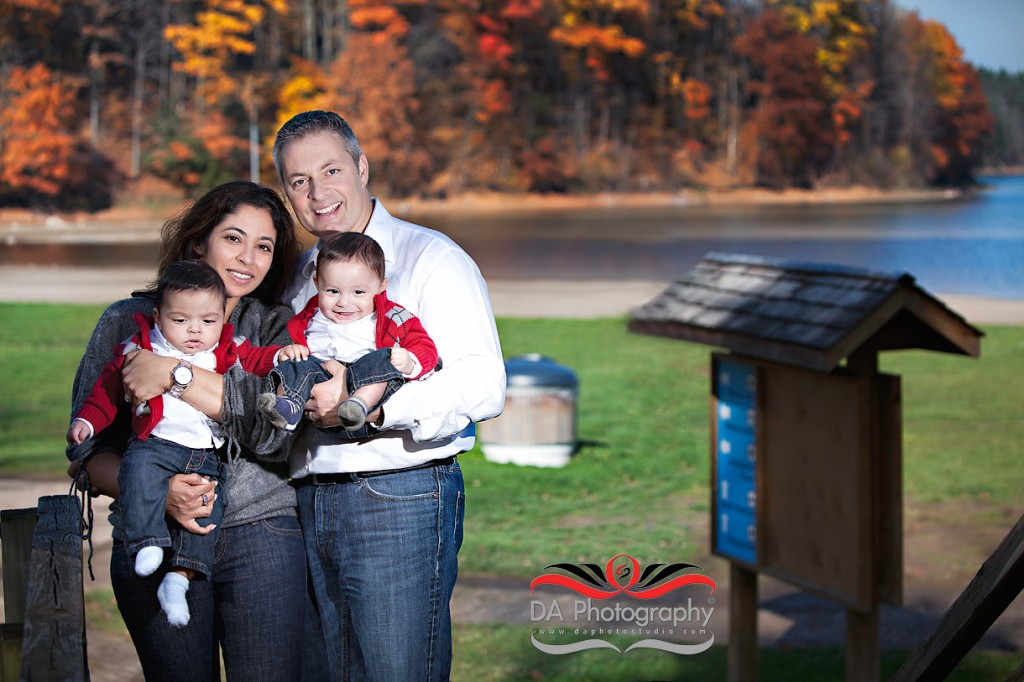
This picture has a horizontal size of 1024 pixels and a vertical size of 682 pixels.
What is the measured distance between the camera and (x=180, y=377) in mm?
2309

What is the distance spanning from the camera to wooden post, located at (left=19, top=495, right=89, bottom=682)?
64.6 inches

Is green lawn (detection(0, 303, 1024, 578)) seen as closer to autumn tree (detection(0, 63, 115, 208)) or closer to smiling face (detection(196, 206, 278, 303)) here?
smiling face (detection(196, 206, 278, 303))

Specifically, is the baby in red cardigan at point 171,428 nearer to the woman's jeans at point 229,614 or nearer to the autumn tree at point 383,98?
the woman's jeans at point 229,614

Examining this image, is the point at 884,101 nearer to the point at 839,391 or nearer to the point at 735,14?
the point at 735,14

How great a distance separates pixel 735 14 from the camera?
51.7 meters

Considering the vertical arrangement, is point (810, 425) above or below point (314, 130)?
below

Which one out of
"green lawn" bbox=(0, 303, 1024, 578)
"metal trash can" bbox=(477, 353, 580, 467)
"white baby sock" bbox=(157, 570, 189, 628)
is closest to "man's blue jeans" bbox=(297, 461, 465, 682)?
"white baby sock" bbox=(157, 570, 189, 628)

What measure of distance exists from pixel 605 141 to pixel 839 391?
1781 inches

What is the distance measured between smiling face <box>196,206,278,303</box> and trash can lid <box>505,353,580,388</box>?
19.6ft

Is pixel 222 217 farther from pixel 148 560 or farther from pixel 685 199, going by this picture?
pixel 685 199

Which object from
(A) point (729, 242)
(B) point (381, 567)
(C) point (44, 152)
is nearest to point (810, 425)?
(B) point (381, 567)

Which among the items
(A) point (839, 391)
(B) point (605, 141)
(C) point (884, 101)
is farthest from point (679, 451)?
(C) point (884, 101)

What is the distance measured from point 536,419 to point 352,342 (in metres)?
6.26

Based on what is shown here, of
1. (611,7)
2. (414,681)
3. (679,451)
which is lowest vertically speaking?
(679,451)
